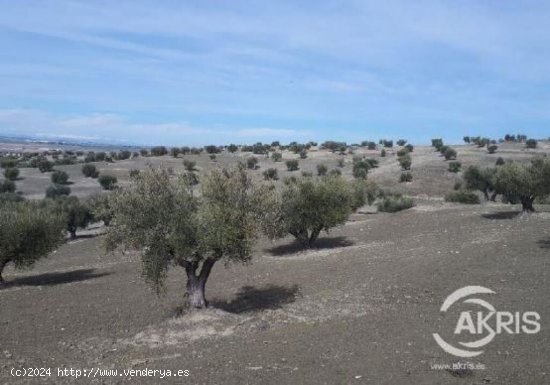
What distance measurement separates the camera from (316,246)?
34.2 metres

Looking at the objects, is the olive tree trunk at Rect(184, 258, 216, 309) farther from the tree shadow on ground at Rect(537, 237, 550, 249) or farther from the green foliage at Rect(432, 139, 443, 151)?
the green foliage at Rect(432, 139, 443, 151)

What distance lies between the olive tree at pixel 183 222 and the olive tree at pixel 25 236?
40.0 feet

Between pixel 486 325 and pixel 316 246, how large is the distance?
1888cm

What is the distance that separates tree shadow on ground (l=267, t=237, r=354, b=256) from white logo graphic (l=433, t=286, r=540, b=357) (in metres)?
15.9

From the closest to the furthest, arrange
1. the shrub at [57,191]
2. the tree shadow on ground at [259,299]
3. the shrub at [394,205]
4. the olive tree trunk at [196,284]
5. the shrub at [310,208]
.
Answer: the olive tree trunk at [196,284] → the tree shadow on ground at [259,299] → the shrub at [310,208] → the shrub at [394,205] → the shrub at [57,191]

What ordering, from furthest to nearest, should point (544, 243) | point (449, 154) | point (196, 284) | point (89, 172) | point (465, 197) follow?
point (449, 154)
point (89, 172)
point (465, 197)
point (544, 243)
point (196, 284)

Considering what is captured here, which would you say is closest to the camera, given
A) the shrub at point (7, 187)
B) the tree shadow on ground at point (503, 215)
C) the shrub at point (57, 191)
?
the tree shadow on ground at point (503, 215)

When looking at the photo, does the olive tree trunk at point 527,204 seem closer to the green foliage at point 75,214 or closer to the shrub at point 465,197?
the shrub at point 465,197

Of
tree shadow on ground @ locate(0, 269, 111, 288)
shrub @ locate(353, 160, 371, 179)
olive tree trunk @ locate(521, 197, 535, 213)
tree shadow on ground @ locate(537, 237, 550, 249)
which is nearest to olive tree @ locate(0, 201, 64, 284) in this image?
tree shadow on ground @ locate(0, 269, 111, 288)

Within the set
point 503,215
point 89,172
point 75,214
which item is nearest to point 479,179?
point 503,215

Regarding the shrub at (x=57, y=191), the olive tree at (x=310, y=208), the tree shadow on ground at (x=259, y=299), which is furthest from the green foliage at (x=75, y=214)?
the tree shadow on ground at (x=259, y=299)

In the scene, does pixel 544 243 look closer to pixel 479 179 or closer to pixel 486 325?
pixel 486 325

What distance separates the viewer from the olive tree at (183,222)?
18.5 meters

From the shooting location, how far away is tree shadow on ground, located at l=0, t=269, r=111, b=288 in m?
28.8
